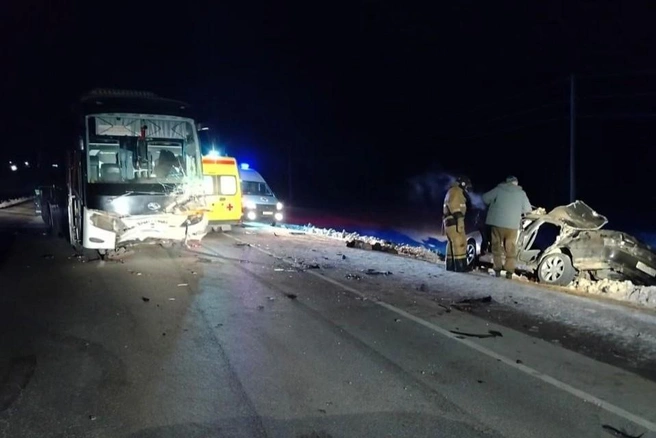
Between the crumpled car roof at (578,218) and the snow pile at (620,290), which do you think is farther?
the crumpled car roof at (578,218)

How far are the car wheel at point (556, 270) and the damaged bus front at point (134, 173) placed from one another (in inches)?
301

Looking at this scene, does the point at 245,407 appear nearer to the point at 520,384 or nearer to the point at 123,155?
the point at 520,384

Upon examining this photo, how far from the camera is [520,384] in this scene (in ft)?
18.6

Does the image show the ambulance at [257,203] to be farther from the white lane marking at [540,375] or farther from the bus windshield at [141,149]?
the white lane marking at [540,375]

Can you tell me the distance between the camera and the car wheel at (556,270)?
10773 millimetres

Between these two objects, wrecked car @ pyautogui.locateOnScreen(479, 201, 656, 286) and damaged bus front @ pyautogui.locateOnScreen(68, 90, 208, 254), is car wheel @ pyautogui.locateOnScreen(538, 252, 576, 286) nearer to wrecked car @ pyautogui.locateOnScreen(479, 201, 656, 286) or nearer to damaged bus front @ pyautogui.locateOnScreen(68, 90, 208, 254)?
wrecked car @ pyautogui.locateOnScreen(479, 201, 656, 286)

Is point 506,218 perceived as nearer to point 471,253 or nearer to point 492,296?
point 471,253

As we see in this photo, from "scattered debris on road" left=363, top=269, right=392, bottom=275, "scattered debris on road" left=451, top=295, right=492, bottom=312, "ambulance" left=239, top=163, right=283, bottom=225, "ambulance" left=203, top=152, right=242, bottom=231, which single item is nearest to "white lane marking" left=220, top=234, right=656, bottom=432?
"scattered debris on road" left=451, top=295, right=492, bottom=312

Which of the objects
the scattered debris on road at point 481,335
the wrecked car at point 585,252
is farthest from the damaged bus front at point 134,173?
the scattered debris on road at point 481,335

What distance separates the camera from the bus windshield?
13.2m

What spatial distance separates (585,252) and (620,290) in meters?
1.00

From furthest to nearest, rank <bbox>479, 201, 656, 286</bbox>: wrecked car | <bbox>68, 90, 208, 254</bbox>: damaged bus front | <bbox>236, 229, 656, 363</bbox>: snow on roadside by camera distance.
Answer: <bbox>68, 90, 208, 254</bbox>: damaged bus front < <bbox>479, 201, 656, 286</bbox>: wrecked car < <bbox>236, 229, 656, 363</bbox>: snow on roadside

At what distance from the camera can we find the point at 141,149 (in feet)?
45.0

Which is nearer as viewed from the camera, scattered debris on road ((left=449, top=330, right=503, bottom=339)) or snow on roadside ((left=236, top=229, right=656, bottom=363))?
scattered debris on road ((left=449, top=330, right=503, bottom=339))
